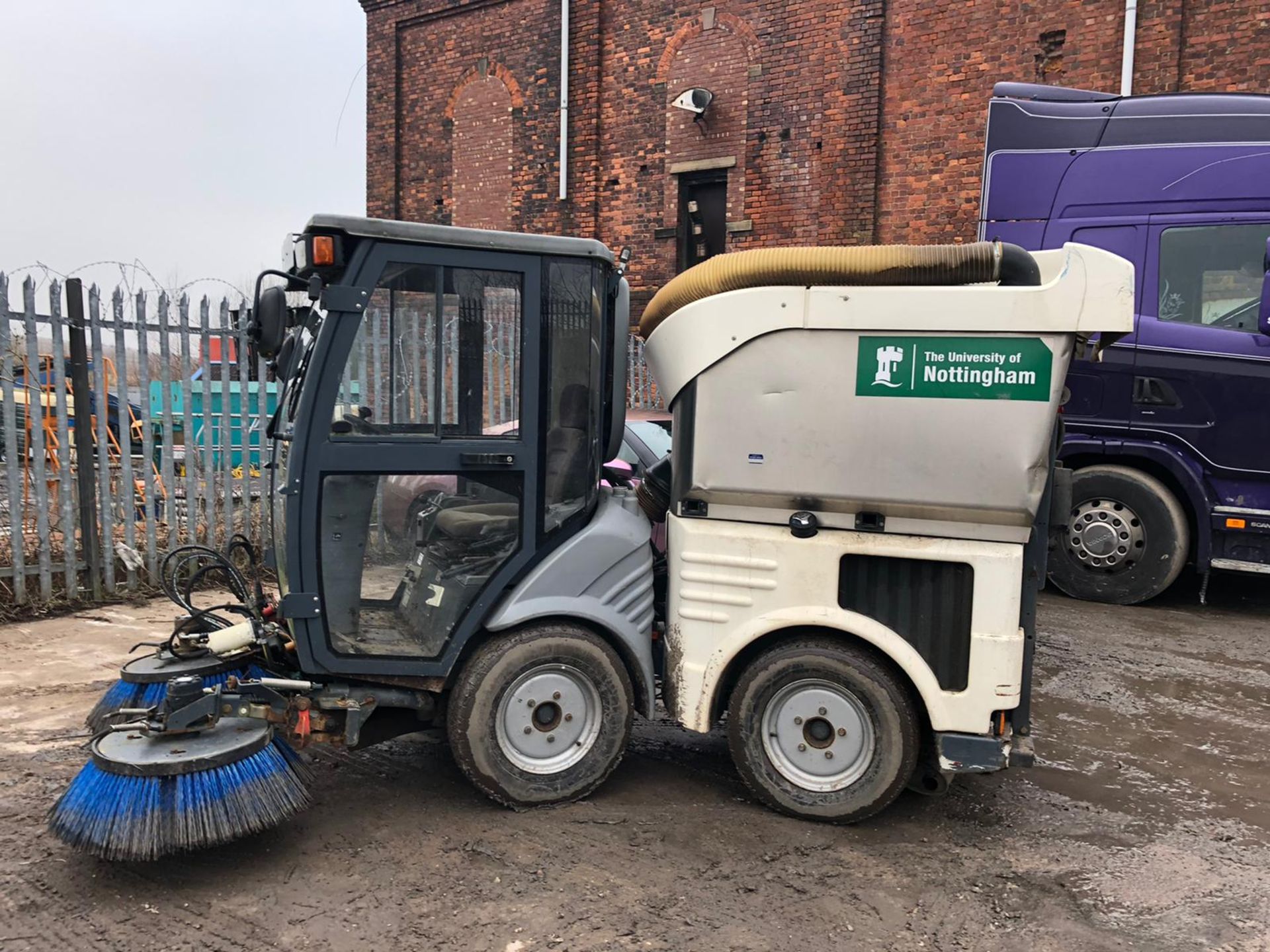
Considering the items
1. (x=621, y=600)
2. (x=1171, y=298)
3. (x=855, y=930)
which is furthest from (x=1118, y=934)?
(x=1171, y=298)

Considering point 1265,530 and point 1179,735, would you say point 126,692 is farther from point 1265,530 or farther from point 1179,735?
point 1265,530

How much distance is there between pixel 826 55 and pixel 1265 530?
8.05m

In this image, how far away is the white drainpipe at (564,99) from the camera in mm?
13422

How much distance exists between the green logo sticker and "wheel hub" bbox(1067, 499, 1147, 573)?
4.47 meters

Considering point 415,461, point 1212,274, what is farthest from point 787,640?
point 1212,274

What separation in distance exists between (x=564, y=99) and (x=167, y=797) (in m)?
12.6

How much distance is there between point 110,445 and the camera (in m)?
6.88

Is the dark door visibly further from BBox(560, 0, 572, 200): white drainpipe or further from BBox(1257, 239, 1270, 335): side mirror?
BBox(1257, 239, 1270, 335): side mirror

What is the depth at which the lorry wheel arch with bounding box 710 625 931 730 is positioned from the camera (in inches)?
134

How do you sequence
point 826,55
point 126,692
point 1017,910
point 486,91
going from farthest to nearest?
1. point 486,91
2. point 826,55
3. point 126,692
4. point 1017,910

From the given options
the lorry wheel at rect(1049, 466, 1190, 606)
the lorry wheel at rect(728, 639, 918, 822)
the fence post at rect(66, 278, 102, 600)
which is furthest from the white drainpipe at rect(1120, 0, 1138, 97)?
the fence post at rect(66, 278, 102, 600)

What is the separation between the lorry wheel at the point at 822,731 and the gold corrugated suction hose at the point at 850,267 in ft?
4.43

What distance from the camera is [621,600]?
3.57 meters

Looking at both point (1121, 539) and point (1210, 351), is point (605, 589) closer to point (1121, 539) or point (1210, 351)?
point (1121, 539)
